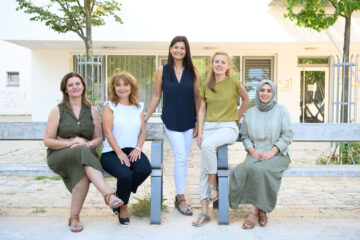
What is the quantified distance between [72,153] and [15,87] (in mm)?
23013

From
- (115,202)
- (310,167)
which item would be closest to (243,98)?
(310,167)

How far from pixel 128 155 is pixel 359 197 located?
3.16 m

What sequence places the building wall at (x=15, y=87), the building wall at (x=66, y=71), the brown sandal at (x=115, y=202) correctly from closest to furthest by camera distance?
1. the brown sandal at (x=115, y=202)
2. the building wall at (x=66, y=71)
3. the building wall at (x=15, y=87)

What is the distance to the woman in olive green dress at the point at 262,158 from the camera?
344 cm

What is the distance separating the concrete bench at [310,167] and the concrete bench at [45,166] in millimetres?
585

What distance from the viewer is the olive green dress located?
339cm

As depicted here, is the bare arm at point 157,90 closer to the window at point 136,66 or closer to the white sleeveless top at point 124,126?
the white sleeveless top at point 124,126

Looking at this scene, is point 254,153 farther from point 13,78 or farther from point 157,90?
point 13,78

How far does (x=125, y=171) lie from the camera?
339cm

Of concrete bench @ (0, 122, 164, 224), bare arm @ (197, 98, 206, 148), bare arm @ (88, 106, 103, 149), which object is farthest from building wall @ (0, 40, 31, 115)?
bare arm @ (197, 98, 206, 148)

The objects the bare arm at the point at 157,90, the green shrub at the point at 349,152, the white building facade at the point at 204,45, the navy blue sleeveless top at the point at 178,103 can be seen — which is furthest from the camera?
the white building facade at the point at 204,45

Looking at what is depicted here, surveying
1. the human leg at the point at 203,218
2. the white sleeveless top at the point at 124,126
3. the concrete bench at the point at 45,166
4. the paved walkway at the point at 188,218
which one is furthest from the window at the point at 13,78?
the human leg at the point at 203,218

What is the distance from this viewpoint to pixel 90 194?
4922 mm

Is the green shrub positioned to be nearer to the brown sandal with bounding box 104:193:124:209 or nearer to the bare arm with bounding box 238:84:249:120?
the bare arm with bounding box 238:84:249:120
